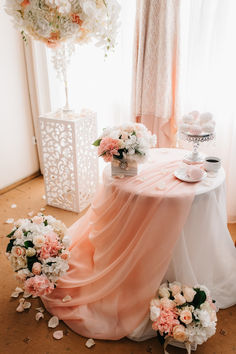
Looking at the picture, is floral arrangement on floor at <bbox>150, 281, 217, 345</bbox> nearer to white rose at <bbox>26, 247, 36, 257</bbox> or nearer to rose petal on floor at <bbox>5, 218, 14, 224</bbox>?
white rose at <bbox>26, 247, 36, 257</bbox>

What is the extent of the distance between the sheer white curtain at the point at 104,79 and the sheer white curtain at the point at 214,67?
0.64m

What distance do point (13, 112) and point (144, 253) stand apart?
102 inches

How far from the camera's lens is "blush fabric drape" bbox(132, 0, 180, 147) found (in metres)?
2.88

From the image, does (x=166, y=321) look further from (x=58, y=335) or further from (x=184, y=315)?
(x=58, y=335)

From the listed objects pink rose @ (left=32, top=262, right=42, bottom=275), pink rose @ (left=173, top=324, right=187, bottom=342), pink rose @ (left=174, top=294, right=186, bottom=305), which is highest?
pink rose @ (left=32, top=262, right=42, bottom=275)

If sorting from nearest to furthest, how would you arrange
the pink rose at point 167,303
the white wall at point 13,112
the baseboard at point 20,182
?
1. the pink rose at point 167,303
2. the white wall at point 13,112
3. the baseboard at point 20,182

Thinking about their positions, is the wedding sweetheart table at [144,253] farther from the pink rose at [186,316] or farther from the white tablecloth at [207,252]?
the pink rose at [186,316]

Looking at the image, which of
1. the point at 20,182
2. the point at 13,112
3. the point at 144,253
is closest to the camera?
the point at 144,253

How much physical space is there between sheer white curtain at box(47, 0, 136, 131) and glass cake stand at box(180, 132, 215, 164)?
50.2 inches

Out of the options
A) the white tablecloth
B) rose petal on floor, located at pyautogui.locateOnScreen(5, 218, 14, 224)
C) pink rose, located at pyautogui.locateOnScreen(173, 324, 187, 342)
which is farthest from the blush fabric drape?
pink rose, located at pyautogui.locateOnScreen(173, 324, 187, 342)

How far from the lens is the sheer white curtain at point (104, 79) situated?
132 inches

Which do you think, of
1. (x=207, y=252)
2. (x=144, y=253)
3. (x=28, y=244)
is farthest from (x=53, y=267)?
(x=207, y=252)

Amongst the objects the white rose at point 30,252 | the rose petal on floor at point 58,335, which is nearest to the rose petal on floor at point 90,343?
the rose petal on floor at point 58,335

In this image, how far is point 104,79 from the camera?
3.58 meters
